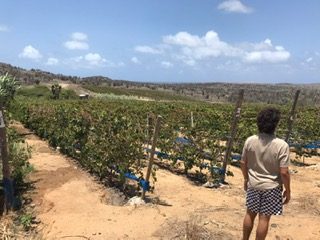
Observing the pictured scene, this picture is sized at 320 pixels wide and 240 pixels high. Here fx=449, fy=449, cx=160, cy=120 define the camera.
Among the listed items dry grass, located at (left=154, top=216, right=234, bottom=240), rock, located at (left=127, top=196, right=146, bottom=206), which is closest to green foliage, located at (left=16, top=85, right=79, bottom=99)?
rock, located at (left=127, top=196, right=146, bottom=206)

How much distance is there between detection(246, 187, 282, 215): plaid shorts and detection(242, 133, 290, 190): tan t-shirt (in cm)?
5

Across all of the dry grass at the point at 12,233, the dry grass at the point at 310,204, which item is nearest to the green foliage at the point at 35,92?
the dry grass at the point at 310,204

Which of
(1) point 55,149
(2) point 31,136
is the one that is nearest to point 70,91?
(2) point 31,136

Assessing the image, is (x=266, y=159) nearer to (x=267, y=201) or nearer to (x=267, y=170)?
(x=267, y=170)

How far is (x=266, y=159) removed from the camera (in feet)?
14.8

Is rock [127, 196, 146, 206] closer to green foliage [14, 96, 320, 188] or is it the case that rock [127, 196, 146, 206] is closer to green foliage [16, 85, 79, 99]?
green foliage [14, 96, 320, 188]

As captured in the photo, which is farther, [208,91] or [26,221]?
[208,91]

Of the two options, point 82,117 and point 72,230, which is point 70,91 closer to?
point 82,117

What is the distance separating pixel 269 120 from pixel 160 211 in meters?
2.91

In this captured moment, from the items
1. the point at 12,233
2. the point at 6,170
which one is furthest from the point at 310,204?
the point at 6,170

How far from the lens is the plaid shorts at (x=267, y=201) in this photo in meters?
4.51

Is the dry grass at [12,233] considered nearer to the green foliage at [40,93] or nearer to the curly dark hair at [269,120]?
the curly dark hair at [269,120]

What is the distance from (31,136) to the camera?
17.7 meters

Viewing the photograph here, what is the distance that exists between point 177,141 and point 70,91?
4940cm
